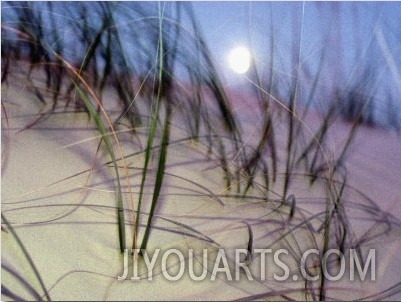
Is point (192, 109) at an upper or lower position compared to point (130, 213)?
upper

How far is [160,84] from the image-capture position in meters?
1.13

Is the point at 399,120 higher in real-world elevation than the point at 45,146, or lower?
higher

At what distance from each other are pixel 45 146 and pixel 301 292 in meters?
0.55

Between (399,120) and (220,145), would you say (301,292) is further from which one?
(399,120)

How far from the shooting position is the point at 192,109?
3.76 feet

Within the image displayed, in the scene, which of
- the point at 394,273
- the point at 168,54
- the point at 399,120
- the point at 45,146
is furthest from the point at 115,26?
the point at 394,273

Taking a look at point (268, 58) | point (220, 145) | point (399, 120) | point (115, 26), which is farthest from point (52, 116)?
point (399, 120)

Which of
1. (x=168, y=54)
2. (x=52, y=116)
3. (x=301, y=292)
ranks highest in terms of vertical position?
(x=168, y=54)

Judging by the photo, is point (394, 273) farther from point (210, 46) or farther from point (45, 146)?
point (45, 146)

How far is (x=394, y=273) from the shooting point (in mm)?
1099

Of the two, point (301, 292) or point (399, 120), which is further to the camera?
point (399, 120)

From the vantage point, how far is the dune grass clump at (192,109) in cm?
111

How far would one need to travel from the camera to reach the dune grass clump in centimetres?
111

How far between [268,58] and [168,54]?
0.19m
